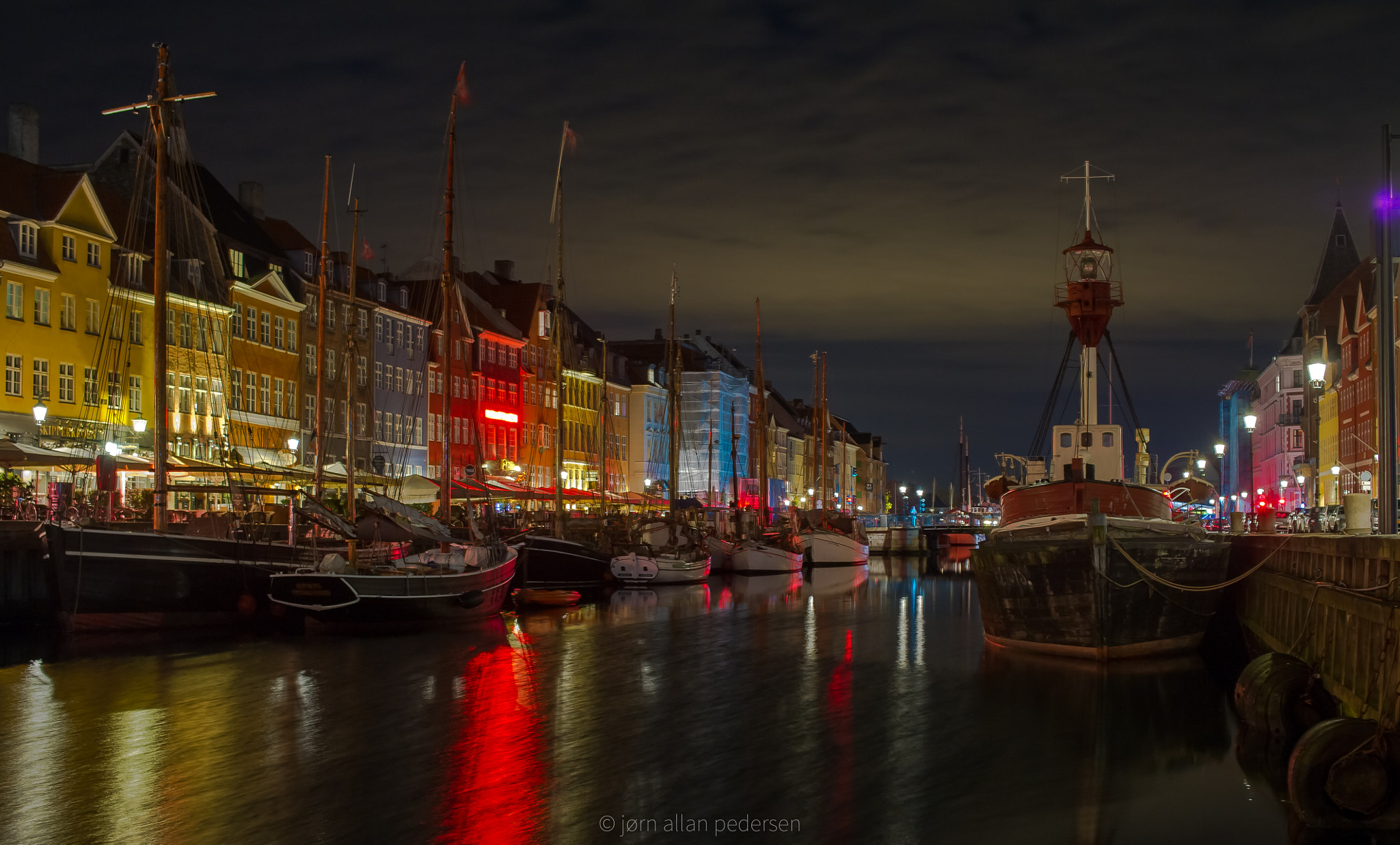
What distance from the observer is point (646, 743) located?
22844 millimetres

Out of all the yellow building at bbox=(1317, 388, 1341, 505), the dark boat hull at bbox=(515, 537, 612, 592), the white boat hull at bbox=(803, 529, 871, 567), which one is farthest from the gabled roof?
the dark boat hull at bbox=(515, 537, 612, 592)

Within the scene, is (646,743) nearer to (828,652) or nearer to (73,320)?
(828,652)

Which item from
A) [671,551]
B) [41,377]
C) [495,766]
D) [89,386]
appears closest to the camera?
[495,766]

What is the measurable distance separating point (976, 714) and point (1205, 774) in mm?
5758

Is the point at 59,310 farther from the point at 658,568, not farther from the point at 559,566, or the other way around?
the point at 658,568

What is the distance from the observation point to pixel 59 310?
177 feet

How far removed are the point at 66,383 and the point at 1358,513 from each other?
45.5 meters

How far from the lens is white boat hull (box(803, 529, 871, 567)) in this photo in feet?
311

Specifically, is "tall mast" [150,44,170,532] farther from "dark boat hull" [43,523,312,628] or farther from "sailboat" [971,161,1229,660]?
"sailboat" [971,161,1229,660]

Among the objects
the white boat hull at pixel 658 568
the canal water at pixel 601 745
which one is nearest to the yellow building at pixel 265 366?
the white boat hull at pixel 658 568

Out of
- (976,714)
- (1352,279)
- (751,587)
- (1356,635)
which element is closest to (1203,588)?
(976,714)

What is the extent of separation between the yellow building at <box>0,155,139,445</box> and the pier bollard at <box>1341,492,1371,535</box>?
3890 cm

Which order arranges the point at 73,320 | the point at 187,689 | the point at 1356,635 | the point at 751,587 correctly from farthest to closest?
the point at 751,587 < the point at 73,320 < the point at 187,689 < the point at 1356,635

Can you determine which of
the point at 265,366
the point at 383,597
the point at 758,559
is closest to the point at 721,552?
the point at 758,559
